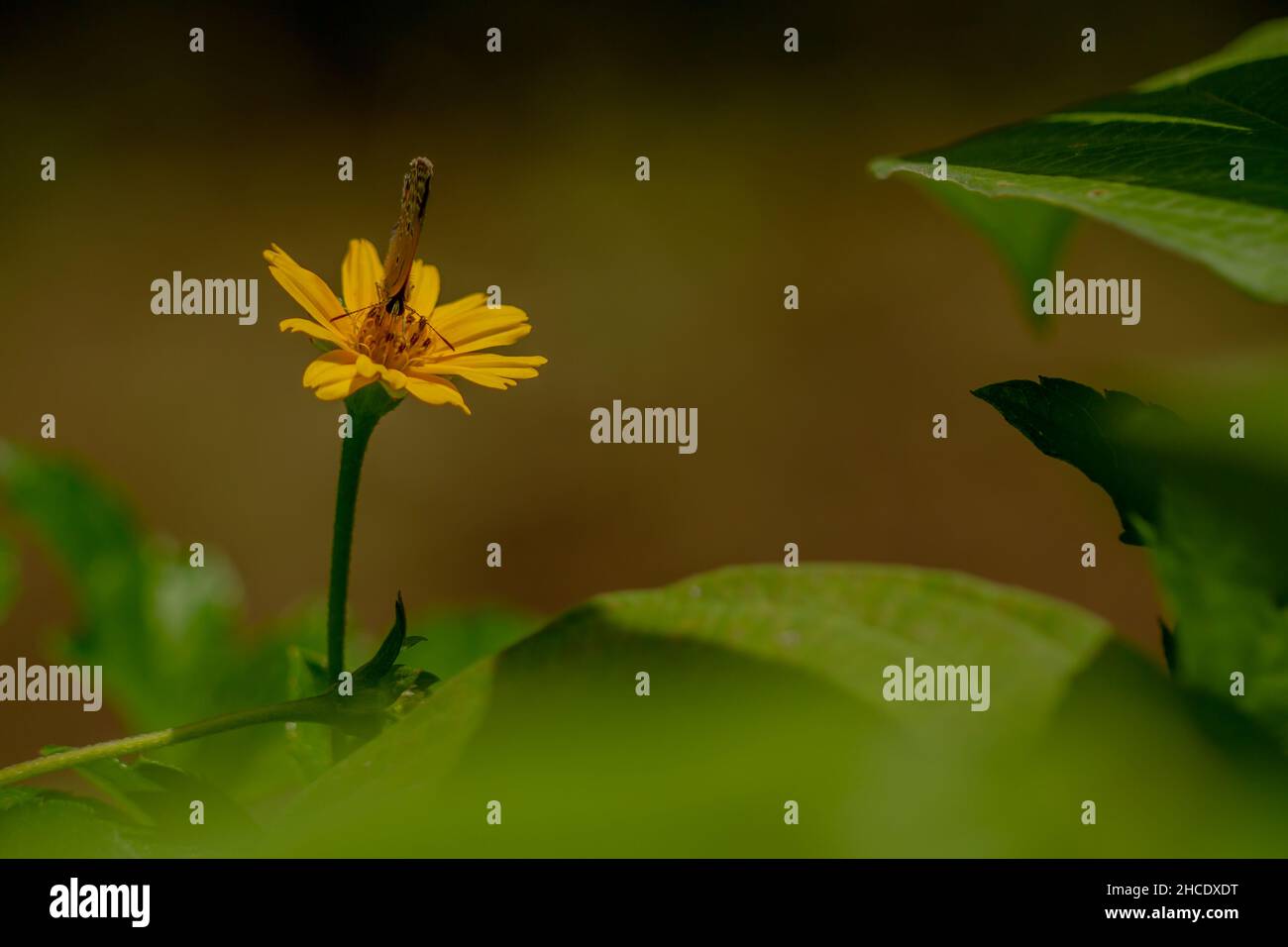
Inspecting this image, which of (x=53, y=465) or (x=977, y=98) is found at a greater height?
(x=977, y=98)

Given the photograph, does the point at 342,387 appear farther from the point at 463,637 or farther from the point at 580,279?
the point at 580,279

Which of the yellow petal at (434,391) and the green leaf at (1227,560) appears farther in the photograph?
the yellow petal at (434,391)

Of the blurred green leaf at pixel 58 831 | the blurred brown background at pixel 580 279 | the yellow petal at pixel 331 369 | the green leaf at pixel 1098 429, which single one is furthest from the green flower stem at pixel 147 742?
the blurred brown background at pixel 580 279

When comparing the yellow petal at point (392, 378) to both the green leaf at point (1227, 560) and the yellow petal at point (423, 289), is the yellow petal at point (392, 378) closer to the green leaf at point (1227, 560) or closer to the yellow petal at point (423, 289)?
the yellow petal at point (423, 289)

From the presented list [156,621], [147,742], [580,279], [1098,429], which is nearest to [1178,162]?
[1098,429]

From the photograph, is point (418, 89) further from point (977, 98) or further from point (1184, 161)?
point (1184, 161)

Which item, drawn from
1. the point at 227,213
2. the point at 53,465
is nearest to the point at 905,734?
the point at 53,465

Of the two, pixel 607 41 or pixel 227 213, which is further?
pixel 607 41

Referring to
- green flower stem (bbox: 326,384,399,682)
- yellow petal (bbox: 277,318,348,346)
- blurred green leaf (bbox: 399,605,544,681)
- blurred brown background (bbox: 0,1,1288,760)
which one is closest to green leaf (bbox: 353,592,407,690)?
green flower stem (bbox: 326,384,399,682)
